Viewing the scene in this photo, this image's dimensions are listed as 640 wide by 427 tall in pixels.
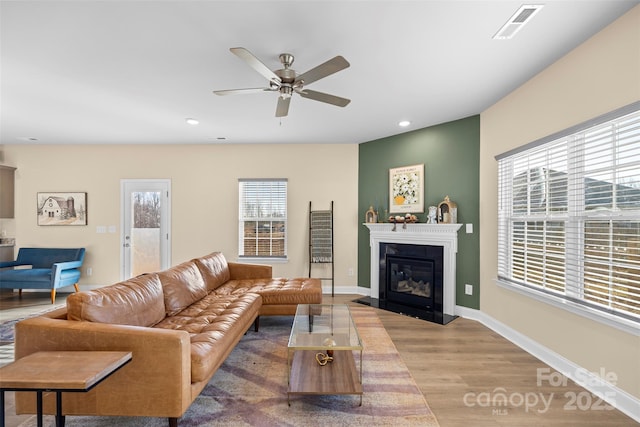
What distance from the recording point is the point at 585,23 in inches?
80.0

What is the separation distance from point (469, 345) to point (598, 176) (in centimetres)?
191

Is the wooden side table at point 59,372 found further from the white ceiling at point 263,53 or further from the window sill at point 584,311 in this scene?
the window sill at point 584,311

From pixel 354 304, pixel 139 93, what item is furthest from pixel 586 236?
pixel 139 93

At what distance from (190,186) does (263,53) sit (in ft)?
11.6

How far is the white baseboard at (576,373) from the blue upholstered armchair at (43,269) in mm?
6230

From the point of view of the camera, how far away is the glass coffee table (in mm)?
1966

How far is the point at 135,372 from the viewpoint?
1628mm

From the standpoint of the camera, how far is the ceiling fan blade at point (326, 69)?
6.32ft

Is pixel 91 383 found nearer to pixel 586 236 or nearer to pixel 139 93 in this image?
pixel 139 93

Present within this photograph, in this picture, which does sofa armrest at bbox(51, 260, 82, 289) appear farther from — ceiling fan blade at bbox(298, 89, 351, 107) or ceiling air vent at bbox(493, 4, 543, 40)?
ceiling air vent at bbox(493, 4, 543, 40)

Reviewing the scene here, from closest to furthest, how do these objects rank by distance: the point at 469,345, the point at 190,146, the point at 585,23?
the point at 585,23 → the point at 469,345 → the point at 190,146

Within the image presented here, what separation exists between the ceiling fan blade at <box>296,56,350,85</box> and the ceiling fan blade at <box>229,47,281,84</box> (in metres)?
0.20

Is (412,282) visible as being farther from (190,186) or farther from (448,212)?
(190,186)

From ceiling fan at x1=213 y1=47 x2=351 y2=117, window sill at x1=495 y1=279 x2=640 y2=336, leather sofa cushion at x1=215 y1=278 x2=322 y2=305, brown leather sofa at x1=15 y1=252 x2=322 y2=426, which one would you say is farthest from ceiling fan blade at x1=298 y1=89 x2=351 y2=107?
window sill at x1=495 y1=279 x2=640 y2=336
